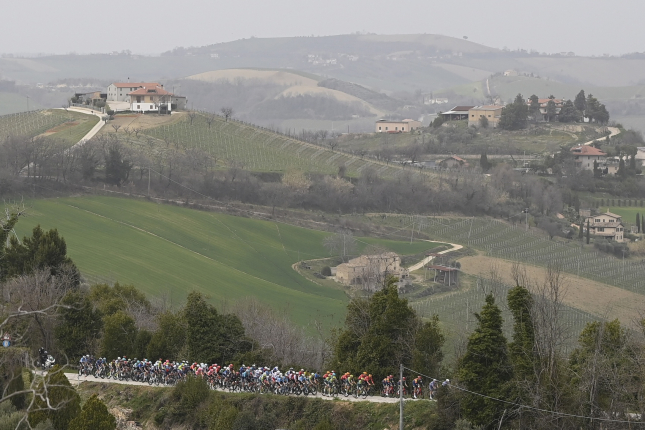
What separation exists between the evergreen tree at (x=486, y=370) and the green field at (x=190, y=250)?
29298 mm

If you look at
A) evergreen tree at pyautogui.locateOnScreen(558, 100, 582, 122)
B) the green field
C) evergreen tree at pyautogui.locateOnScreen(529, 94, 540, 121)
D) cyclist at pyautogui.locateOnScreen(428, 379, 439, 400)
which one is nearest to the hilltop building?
the green field

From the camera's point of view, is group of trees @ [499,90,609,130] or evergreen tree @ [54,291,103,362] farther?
group of trees @ [499,90,609,130]

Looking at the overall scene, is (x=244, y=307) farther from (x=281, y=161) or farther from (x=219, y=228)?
(x=281, y=161)

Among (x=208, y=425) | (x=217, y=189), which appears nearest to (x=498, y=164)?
(x=217, y=189)

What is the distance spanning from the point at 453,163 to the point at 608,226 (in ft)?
106

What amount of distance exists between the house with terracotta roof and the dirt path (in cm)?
5196

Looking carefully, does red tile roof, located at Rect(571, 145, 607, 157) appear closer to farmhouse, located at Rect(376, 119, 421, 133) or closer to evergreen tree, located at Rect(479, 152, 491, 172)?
evergreen tree, located at Rect(479, 152, 491, 172)

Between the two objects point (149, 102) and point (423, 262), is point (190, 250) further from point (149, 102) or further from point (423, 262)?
point (149, 102)

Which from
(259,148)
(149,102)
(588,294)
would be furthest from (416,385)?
(149,102)

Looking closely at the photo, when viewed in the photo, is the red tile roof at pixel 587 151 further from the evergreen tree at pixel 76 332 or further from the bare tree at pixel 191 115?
the evergreen tree at pixel 76 332

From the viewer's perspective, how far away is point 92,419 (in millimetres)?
32500

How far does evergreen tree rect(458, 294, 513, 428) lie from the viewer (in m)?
34.9

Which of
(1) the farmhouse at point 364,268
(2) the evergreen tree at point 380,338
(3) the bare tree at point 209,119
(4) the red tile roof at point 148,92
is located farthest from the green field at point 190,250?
(4) the red tile roof at point 148,92

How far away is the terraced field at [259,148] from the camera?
122 meters
